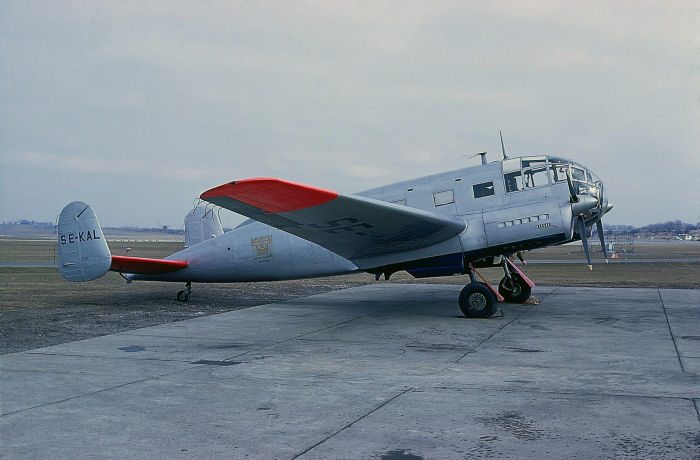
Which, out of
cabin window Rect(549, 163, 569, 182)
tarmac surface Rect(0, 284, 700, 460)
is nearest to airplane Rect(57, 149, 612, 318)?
cabin window Rect(549, 163, 569, 182)

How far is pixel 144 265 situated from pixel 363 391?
11045mm

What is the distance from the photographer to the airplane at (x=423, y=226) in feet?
38.1

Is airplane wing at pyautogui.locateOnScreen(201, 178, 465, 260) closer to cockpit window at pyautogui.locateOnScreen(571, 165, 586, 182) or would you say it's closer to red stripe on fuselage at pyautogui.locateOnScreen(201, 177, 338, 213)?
red stripe on fuselage at pyautogui.locateOnScreen(201, 177, 338, 213)

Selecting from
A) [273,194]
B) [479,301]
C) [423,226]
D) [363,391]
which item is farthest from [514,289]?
[363,391]

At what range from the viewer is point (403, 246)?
13586mm

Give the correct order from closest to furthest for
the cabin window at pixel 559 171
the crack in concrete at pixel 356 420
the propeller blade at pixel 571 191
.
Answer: the crack in concrete at pixel 356 420 → the propeller blade at pixel 571 191 → the cabin window at pixel 559 171

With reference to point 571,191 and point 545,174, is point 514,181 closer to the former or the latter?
point 545,174

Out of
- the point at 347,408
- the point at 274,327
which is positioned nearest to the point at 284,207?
the point at 274,327

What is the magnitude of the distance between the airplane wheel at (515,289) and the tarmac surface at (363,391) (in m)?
3.32

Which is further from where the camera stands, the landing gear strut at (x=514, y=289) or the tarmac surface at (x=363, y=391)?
the landing gear strut at (x=514, y=289)

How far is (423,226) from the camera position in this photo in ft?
40.7

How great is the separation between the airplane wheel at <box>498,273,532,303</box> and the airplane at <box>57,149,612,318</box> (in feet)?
0.09

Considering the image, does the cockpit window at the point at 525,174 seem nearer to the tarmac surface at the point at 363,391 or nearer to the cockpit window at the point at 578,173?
the cockpit window at the point at 578,173

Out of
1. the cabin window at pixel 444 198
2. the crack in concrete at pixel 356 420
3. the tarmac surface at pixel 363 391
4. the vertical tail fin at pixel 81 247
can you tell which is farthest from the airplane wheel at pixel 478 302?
the vertical tail fin at pixel 81 247
